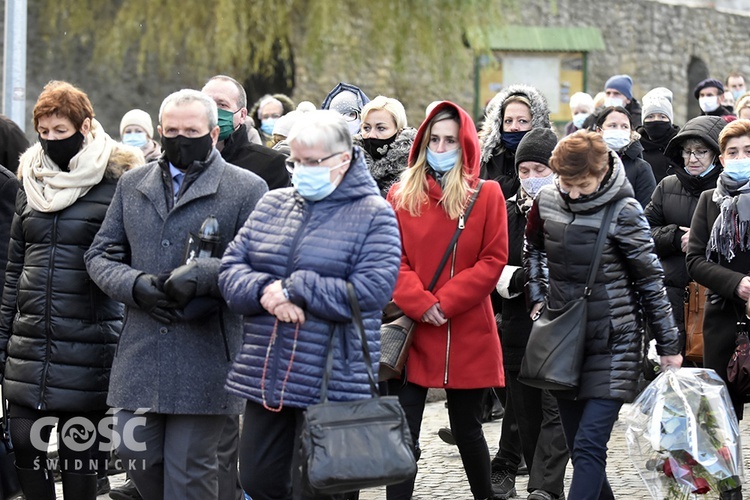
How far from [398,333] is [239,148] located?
1537 millimetres

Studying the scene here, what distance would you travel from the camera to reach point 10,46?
10.5m

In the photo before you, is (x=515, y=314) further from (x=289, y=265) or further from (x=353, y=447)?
(x=353, y=447)

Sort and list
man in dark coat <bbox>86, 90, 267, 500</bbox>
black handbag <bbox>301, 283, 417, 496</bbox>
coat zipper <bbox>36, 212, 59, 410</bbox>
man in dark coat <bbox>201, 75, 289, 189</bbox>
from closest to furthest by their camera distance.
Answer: black handbag <bbox>301, 283, 417, 496</bbox> < man in dark coat <bbox>86, 90, 267, 500</bbox> < coat zipper <bbox>36, 212, 59, 410</bbox> < man in dark coat <bbox>201, 75, 289, 189</bbox>

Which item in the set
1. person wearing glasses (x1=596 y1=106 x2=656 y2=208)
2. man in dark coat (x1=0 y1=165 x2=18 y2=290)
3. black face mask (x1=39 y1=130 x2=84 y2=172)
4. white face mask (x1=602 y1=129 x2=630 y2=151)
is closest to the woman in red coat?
black face mask (x1=39 y1=130 x2=84 y2=172)

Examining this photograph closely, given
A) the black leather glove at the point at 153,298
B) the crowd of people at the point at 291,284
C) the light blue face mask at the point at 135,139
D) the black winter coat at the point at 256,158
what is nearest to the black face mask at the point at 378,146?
the crowd of people at the point at 291,284

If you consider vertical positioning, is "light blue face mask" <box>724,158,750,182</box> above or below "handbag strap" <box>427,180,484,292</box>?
above

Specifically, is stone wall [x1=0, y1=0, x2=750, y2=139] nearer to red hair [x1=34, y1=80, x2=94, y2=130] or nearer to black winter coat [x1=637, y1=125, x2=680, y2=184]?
black winter coat [x1=637, y1=125, x2=680, y2=184]

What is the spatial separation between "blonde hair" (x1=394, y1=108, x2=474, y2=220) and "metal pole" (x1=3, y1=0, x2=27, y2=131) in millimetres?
5009

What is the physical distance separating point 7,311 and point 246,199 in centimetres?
130

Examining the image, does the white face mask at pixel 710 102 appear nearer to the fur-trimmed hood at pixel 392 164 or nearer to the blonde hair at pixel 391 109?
the blonde hair at pixel 391 109

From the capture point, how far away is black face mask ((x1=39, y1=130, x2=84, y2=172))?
19.2ft

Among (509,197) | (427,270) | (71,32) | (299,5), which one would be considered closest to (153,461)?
(427,270)

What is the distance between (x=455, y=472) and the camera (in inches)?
298

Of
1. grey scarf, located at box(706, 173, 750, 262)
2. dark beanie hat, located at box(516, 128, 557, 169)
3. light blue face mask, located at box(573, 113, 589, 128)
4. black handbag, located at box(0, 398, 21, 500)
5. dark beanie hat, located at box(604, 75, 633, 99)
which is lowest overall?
black handbag, located at box(0, 398, 21, 500)
